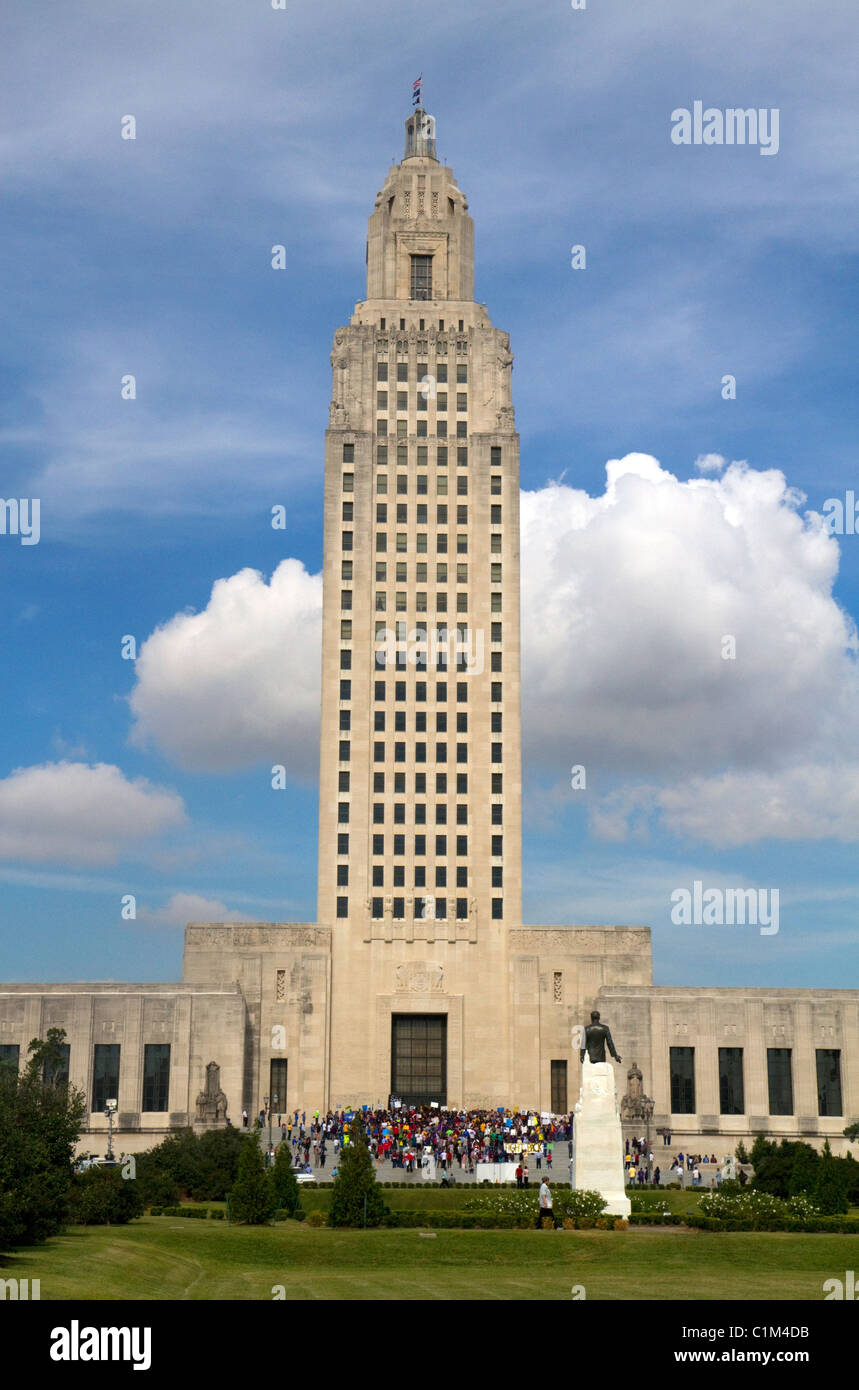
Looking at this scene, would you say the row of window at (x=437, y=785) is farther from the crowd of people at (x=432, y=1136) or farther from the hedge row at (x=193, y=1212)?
the hedge row at (x=193, y=1212)

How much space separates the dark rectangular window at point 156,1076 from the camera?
3472 inches

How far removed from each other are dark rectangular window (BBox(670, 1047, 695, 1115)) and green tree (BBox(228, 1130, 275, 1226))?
47395mm

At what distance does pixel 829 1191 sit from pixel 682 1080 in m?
39.4

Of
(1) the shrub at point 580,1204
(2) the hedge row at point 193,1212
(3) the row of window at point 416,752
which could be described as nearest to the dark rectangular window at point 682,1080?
(3) the row of window at point 416,752

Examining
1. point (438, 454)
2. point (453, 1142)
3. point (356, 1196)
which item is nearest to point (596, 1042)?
point (356, 1196)

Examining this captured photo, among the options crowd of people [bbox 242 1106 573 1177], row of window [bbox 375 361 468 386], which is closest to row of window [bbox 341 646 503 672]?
row of window [bbox 375 361 468 386]

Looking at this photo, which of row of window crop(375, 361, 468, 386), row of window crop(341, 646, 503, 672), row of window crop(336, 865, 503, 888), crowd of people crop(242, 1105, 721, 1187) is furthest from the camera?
row of window crop(375, 361, 468, 386)

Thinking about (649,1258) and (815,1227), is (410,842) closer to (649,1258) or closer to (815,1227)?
(815,1227)

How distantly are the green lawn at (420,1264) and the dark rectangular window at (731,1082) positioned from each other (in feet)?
153

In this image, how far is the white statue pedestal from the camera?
150 ft

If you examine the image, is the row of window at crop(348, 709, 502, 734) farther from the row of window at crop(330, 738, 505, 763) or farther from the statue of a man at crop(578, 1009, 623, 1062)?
the statue of a man at crop(578, 1009, 623, 1062)

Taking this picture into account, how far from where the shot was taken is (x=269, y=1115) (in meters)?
86.6

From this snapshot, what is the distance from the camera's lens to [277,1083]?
95.2m

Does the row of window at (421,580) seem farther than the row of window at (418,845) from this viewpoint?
Yes
